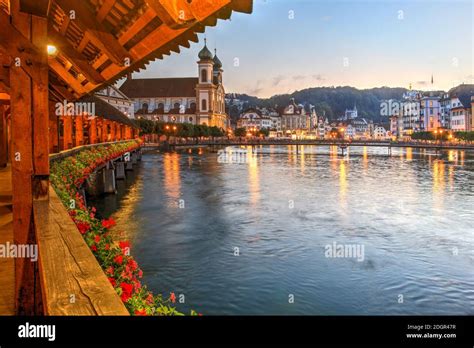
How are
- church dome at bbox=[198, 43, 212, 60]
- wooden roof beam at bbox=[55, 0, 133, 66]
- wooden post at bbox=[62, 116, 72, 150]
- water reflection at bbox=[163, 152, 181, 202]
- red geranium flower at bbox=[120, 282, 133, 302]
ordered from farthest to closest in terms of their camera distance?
church dome at bbox=[198, 43, 212, 60] < water reflection at bbox=[163, 152, 181, 202] < wooden post at bbox=[62, 116, 72, 150] < wooden roof beam at bbox=[55, 0, 133, 66] < red geranium flower at bbox=[120, 282, 133, 302]

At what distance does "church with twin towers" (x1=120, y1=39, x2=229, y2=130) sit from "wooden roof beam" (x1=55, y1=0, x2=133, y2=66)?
12658cm

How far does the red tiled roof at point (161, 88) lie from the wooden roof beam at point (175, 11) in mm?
139992

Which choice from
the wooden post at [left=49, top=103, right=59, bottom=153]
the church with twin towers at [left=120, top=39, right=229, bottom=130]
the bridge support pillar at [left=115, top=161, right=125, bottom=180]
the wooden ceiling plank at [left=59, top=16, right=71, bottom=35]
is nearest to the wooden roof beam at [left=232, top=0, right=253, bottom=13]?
the wooden ceiling plank at [left=59, top=16, right=71, bottom=35]

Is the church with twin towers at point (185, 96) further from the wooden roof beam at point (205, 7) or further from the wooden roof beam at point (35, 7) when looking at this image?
the wooden roof beam at point (205, 7)

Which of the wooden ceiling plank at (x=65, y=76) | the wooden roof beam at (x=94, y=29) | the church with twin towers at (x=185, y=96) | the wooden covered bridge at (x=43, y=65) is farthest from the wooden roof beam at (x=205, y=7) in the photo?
the church with twin towers at (x=185, y=96)

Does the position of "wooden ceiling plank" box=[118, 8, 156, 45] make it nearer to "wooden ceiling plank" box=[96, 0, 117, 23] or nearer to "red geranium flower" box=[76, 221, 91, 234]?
"wooden ceiling plank" box=[96, 0, 117, 23]

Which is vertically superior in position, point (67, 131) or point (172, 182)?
point (67, 131)

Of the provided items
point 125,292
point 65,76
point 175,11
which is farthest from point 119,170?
point 175,11

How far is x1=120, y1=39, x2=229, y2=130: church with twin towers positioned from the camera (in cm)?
13550

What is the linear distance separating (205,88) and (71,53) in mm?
128532

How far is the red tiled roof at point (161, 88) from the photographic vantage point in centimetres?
14350

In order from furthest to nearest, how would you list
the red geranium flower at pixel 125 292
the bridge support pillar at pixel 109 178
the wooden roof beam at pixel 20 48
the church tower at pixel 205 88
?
1. the church tower at pixel 205 88
2. the bridge support pillar at pixel 109 178
3. the wooden roof beam at pixel 20 48
4. the red geranium flower at pixel 125 292

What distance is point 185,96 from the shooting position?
468 feet

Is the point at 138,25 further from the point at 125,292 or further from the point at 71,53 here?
the point at 125,292
